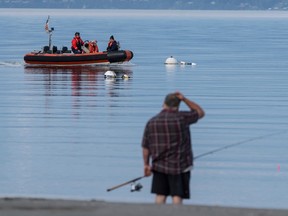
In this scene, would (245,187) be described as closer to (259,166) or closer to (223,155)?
(259,166)

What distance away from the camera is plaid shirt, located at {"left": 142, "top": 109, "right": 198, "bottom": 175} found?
14164mm

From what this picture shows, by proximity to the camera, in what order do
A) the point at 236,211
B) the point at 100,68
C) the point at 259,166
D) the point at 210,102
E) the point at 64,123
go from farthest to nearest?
1. the point at 100,68
2. the point at 210,102
3. the point at 64,123
4. the point at 259,166
5. the point at 236,211

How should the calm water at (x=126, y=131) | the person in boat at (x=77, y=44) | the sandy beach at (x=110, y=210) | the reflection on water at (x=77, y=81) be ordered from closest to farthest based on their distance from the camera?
1. the sandy beach at (x=110, y=210)
2. the calm water at (x=126, y=131)
3. the reflection on water at (x=77, y=81)
4. the person in boat at (x=77, y=44)

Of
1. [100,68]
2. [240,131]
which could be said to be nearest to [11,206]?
[240,131]

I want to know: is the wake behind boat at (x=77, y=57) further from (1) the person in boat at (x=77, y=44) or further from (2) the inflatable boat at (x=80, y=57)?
(1) the person in boat at (x=77, y=44)

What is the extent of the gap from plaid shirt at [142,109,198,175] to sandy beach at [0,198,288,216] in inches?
25.2

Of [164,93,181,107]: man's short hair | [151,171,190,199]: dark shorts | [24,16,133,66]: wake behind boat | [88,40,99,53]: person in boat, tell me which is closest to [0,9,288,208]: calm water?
[24,16,133,66]: wake behind boat

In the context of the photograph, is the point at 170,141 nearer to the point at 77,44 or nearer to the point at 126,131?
the point at 126,131

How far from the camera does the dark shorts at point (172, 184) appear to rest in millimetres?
14273

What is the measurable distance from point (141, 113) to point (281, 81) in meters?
16.6

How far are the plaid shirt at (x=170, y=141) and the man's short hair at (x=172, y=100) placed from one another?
0.10 m

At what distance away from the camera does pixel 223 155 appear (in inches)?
974

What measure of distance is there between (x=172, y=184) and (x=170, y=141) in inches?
22.2

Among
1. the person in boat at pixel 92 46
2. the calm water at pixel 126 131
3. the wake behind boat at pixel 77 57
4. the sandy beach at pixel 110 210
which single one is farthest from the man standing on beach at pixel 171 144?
the person in boat at pixel 92 46
